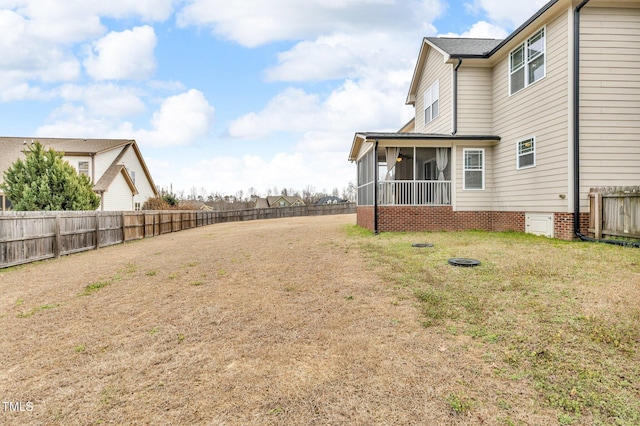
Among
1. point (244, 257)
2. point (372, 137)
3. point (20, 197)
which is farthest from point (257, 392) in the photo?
point (20, 197)

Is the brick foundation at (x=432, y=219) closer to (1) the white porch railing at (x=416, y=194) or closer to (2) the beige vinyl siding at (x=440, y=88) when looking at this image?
(1) the white porch railing at (x=416, y=194)

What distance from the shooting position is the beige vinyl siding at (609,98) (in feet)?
28.1

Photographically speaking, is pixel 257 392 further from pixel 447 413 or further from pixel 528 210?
pixel 528 210

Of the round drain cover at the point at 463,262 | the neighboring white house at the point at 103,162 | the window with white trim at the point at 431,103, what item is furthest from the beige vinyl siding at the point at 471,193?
the neighboring white house at the point at 103,162

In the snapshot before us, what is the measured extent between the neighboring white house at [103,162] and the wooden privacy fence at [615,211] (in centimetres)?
2566

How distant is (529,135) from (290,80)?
16.4 m

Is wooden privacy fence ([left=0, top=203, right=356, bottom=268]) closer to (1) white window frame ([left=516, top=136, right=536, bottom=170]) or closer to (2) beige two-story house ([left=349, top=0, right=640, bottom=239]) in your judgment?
(2) beige two-story house ([left=349, top=0, right=640, bottom=239])

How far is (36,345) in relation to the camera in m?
3.58

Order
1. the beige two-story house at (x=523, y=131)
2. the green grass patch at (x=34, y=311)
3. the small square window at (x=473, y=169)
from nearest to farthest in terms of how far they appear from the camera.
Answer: the green grass patch at (x=34, y=311) < the beige two-story house at (x=523, y=131) < the small square window at (x=473, y=169)

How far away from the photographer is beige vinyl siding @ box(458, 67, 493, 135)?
1241 centimetres

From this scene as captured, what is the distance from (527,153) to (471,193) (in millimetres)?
2347

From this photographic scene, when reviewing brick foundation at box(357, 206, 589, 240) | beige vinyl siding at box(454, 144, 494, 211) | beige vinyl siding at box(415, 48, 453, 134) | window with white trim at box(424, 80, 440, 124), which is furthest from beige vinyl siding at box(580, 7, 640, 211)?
window with white trim at box(424, 80, 440, 124)

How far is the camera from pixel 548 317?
143 inches

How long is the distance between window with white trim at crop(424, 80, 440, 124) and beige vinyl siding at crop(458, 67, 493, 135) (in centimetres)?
154
